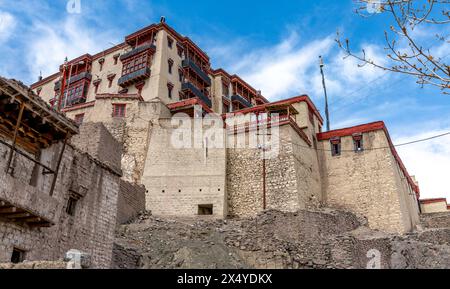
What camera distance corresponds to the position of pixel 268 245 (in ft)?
69.2

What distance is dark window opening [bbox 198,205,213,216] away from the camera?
2906cm

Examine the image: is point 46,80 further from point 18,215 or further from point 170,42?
point 18,215

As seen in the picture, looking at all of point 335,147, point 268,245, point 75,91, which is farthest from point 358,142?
point 75,91

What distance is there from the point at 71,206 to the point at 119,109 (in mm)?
21364

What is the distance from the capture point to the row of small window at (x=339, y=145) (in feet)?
104

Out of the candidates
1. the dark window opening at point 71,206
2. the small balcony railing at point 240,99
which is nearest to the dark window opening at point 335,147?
the small balcony railing at point 240,99

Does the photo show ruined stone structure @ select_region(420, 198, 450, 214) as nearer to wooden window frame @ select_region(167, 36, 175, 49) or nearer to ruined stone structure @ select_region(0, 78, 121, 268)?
wooden window frame @ select_region(167, 36, 175, 49)

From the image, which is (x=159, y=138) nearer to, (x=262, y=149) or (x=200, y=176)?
(x=200, y=176)

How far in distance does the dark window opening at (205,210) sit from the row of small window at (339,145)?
10.2 m

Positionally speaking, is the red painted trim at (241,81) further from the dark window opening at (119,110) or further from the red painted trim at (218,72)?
the dark window opening at (119,110)

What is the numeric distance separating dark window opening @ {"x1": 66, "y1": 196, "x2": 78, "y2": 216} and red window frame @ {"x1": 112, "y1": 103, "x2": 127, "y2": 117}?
20.9 metres

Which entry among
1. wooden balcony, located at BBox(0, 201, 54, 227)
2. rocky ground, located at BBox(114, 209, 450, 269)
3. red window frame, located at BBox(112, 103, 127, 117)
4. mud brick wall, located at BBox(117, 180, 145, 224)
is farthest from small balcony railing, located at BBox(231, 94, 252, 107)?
wooden balcony, located at BBox(0, 201, 54, 227)

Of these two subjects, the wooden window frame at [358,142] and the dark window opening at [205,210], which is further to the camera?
the wooden window frame at [358,142]
